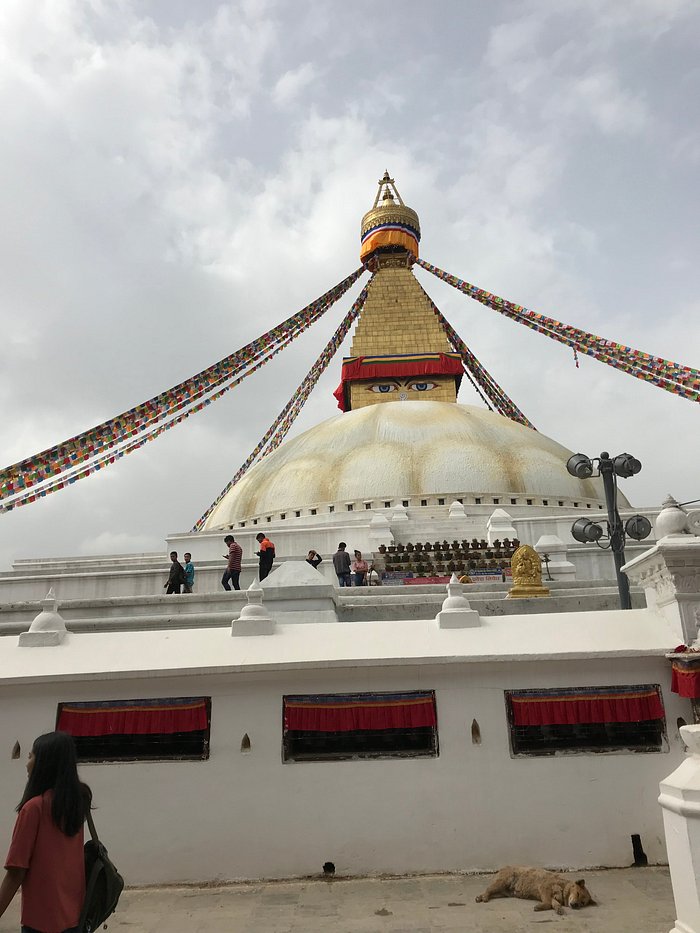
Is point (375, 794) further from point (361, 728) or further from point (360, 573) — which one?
point (360, 573)

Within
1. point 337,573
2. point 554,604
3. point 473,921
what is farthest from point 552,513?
point 473,921

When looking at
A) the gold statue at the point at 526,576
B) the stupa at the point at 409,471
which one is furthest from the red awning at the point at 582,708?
the stupa at the point at 409,471

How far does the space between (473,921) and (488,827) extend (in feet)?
3.06

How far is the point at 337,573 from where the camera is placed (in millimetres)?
10938

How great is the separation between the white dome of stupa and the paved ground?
13.1 m

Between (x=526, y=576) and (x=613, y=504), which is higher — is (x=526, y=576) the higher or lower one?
the lower one

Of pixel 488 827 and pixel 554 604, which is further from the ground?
pixel 554 604

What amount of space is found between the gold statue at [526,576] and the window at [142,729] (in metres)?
4.21

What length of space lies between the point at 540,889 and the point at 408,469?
47.0 feet

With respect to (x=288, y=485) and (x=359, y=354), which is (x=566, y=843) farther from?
(x=359, y=354)

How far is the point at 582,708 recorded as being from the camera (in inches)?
199

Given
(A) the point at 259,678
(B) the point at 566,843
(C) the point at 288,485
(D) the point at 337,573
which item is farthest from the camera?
(C) the point at 288,485

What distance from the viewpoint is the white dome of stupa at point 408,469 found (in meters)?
17.9

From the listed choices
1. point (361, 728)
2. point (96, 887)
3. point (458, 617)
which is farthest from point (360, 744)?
point (96, 887)
